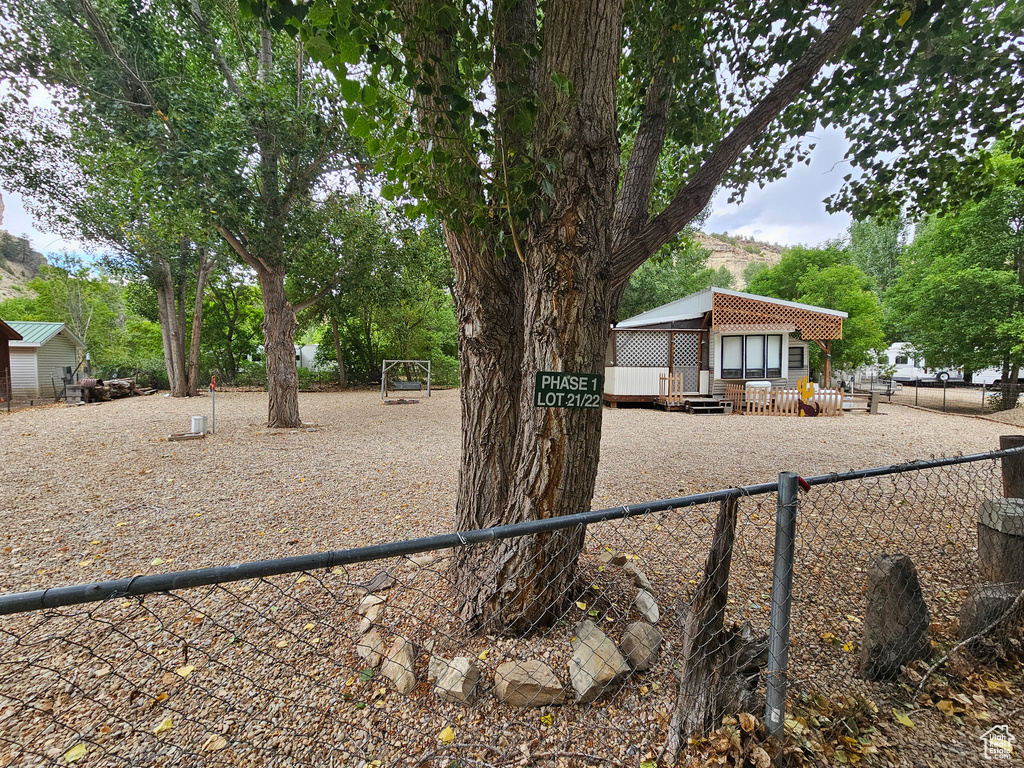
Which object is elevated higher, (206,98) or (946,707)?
(206,98)

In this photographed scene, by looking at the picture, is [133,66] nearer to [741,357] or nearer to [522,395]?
[522,395]

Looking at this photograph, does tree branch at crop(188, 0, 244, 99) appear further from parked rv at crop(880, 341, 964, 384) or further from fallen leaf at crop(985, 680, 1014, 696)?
parked rv at crop(880, 341, 964, 384)

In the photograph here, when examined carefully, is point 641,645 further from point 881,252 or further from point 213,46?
point 881,252

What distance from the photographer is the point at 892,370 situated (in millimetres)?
29266

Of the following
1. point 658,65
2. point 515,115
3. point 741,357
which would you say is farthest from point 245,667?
point 741,357

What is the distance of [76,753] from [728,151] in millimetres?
4283

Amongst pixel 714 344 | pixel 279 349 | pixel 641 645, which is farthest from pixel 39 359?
pixel 714 344

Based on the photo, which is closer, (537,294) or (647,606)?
(537,294)

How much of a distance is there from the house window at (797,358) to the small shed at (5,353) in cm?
2841

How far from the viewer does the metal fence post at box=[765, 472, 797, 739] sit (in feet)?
4.79

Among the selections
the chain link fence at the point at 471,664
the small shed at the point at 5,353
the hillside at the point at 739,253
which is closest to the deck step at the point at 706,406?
the chain link fence at the point at 471,664

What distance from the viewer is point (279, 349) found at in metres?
8.45

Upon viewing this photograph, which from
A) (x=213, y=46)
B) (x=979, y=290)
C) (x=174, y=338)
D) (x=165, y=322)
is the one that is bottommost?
(x=174, y=338)

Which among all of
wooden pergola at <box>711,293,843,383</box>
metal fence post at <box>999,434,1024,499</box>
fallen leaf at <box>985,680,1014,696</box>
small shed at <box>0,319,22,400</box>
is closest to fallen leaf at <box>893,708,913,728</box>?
fallen leaf at <box>985,680,1014,696</box>
